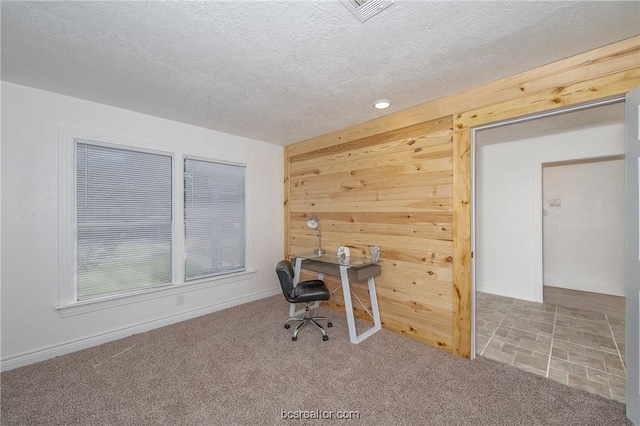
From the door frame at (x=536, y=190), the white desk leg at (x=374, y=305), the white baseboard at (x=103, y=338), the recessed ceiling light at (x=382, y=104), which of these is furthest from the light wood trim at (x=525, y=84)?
the white baseboard at (x=103, y=338)

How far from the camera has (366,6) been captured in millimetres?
1431

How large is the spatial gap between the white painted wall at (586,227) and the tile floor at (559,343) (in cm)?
126

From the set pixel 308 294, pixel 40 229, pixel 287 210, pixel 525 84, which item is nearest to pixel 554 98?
pixel 525 84

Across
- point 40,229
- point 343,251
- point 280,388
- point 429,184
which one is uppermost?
point 429,184

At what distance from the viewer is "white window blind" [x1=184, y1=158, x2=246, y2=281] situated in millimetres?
3404

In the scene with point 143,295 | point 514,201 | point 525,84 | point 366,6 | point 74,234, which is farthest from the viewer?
point 514,201

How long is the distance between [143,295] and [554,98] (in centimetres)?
428

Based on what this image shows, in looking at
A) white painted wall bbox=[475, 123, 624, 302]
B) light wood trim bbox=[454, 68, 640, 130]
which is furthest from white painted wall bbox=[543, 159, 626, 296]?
light wood trim bbox=[454, 68, 640, 130]

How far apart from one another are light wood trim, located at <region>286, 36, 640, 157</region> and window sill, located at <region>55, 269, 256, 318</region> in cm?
265

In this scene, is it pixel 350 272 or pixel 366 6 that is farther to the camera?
pixel 350 272

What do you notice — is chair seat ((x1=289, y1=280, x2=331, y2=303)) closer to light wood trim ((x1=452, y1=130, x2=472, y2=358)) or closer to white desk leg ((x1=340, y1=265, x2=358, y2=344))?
white desk leg ((x1=340, y1=265, x2=358, y2=344))

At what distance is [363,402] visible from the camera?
73.4 inches

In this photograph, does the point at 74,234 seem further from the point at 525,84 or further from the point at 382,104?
the point at 525,84

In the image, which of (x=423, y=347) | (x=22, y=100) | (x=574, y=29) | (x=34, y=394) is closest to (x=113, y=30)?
(x=22, y=100)
